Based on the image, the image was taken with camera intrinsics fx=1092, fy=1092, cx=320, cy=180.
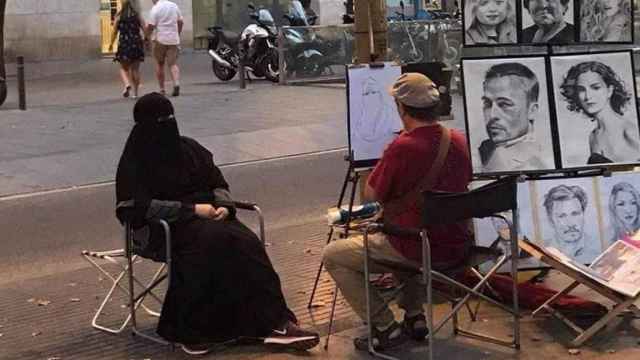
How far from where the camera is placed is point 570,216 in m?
6.51

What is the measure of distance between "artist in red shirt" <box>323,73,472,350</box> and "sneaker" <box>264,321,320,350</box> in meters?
0.25

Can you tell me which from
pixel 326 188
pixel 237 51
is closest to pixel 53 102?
pixel 237 51

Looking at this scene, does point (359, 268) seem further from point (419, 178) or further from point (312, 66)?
point (312, 66)

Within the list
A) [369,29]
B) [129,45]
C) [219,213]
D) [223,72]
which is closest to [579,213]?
[369,29]

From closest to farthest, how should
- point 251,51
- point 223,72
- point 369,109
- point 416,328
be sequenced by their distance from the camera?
point 416,328 < point 369,109 < point 251,51 < point 223,72

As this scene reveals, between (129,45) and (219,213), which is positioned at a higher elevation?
(129,45)

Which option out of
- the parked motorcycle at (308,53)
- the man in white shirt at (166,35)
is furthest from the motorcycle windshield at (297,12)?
the man in white shirt at (166,35)

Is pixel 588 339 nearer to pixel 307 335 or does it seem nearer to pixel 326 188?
pixel 307 335

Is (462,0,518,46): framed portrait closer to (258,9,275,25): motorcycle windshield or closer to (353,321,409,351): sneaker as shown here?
(353,321,409,351): sneaker

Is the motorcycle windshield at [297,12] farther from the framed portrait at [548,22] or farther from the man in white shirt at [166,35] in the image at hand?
→ the framed portrait at [548,22]

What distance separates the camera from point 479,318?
6.14m

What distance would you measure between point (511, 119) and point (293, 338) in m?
2.00

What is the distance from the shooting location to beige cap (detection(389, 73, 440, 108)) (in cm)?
537

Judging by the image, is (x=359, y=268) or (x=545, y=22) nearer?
(x=359, y=268)
